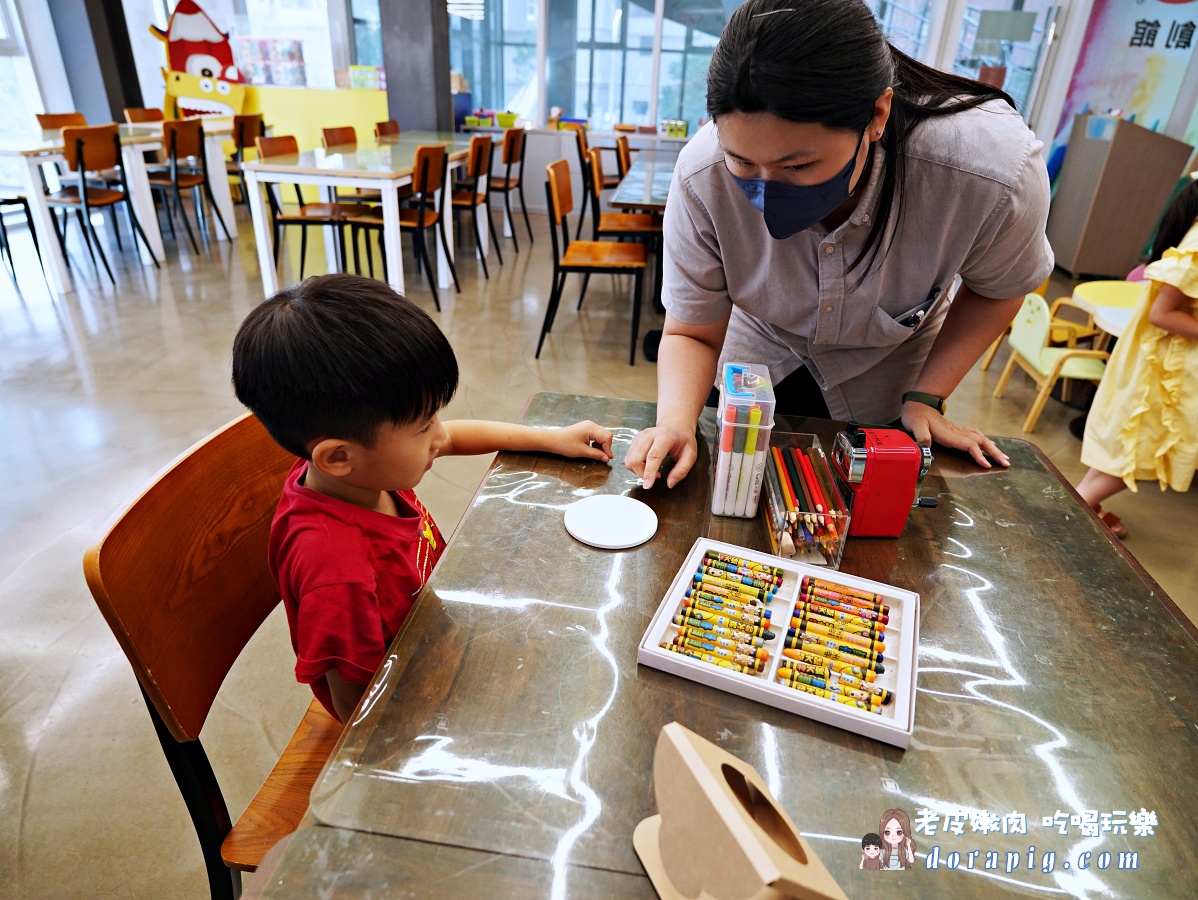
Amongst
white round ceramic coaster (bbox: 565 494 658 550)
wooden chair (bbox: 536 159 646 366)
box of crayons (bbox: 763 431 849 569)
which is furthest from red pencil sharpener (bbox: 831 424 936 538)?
wooden chair (bbox: 536 159 646 366)

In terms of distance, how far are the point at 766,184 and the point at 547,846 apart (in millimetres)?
768

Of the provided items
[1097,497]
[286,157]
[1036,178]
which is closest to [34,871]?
[1036,178]

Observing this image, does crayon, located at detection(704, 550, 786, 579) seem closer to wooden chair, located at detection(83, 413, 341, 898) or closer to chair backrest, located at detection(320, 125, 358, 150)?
wooden chair, located at detection(83, 413, 341, 898)

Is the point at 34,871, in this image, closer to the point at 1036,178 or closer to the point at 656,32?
the point at 1036,178

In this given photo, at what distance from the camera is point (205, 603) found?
2.75 ft

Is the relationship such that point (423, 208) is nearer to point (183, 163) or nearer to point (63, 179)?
point (183, 163)

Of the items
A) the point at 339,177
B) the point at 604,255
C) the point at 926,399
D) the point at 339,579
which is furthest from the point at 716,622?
the point at 339,177

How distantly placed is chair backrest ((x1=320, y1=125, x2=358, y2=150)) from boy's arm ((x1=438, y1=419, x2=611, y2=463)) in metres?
4.42

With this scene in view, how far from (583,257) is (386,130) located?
301cm

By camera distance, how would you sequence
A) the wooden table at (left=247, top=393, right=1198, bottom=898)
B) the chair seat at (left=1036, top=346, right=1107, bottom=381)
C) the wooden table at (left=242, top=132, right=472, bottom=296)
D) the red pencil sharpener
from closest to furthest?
the wooden table at (left=247, top=393, right=1198, bottom=898), the red pencil sharpener, the chair seat at (left=1036, top=346, right=1107, bottom=381), the wooden table at (left=242, top=132, right=472, bottom=296)

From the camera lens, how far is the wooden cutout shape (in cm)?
39

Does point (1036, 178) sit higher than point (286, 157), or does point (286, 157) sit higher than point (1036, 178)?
point (1036, 178)

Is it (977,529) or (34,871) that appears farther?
(34,871)

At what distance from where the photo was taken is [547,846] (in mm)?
516
